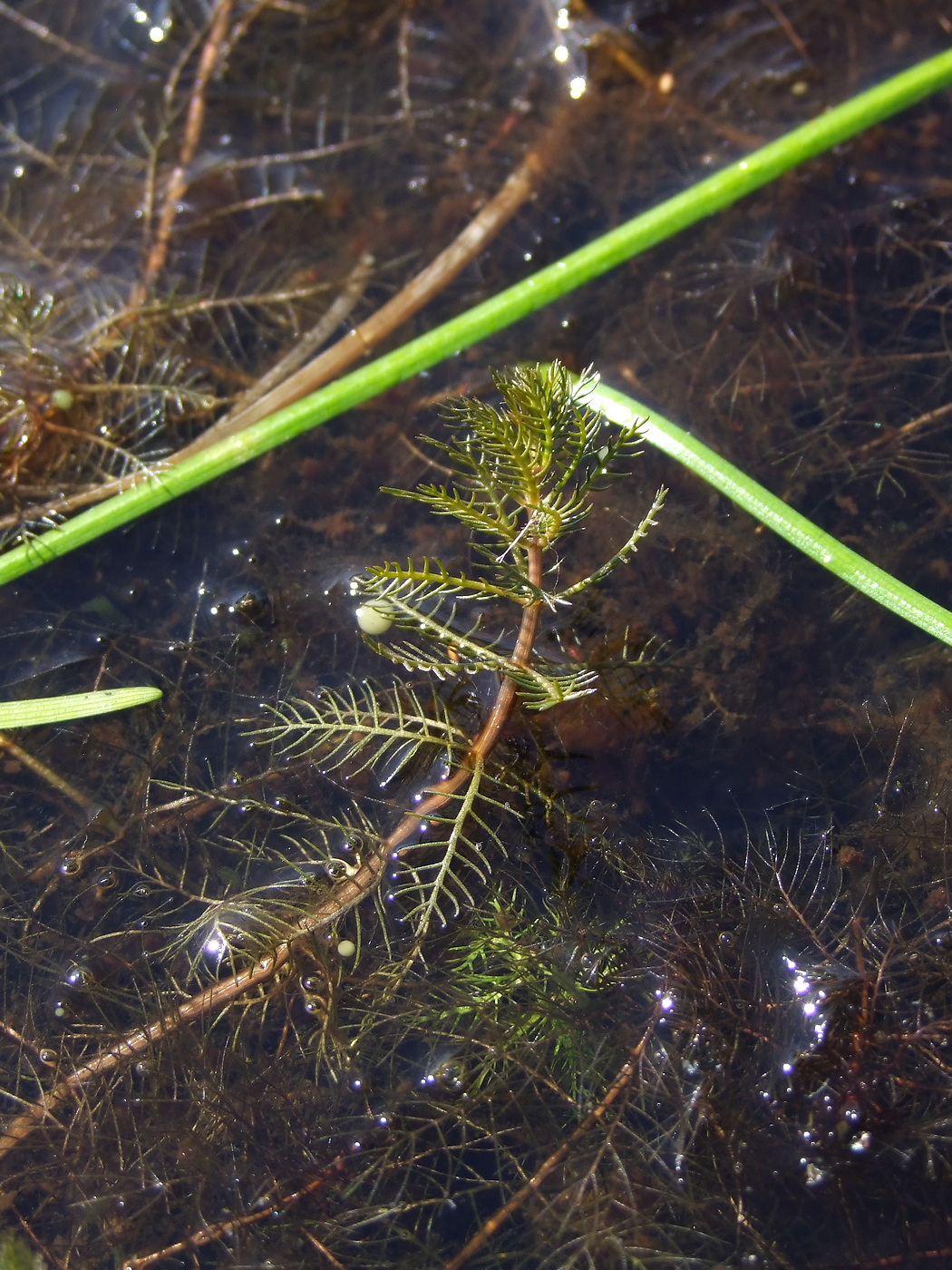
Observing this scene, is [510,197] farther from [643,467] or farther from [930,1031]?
[930,1031]

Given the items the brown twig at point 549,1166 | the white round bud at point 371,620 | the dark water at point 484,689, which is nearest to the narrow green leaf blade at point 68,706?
the dark water at point 484,689

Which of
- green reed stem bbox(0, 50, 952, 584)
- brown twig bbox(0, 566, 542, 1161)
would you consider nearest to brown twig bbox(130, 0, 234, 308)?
green reed stem bbox(0, 50, 952, 584)

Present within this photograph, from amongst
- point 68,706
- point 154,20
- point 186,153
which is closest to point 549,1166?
point 68,706

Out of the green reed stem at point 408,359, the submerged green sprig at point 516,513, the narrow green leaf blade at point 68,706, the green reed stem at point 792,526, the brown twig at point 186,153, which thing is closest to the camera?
the submerged green sprig at point 516,513

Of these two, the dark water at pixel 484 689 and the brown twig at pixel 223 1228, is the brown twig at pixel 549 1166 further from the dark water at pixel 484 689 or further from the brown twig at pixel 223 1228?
the brown twig at pixel 223 1228

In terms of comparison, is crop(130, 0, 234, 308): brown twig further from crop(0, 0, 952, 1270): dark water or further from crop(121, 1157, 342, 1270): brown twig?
crop(121, 1157, 342, 1270): brown twig

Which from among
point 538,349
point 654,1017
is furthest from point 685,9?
point 654,1017

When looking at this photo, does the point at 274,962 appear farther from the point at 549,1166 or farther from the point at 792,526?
the point at 792,526

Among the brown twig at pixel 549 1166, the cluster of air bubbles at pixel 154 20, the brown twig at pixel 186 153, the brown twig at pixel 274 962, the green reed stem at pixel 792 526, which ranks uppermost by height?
the cluster of air bubbles at pixel 154 20
